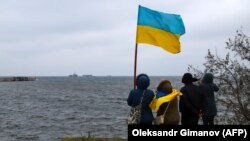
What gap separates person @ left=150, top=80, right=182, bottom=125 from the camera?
35.1 ft

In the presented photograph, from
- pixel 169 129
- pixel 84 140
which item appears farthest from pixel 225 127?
pixel 84 140

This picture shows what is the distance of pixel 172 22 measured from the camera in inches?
501

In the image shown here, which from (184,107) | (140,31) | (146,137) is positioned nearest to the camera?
(146,137)

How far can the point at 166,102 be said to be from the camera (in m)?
10.8

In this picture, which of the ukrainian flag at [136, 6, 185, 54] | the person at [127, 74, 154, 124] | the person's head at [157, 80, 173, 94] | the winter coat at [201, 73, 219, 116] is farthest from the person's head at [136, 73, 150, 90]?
the winter coat at [201, 73, 219, 116]

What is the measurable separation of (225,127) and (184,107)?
3.41 meters

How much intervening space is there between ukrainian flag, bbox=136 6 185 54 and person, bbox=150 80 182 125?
197 centimetres

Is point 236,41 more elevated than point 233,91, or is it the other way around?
point 236,41

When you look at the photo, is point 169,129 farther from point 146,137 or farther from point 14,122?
point 14,122

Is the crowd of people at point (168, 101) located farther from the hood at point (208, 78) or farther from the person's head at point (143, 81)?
the hood at point (208, 78)

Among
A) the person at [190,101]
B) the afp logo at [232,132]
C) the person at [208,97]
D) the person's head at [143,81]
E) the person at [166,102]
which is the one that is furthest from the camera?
the person at [208,97]

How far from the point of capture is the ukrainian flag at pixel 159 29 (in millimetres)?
12516

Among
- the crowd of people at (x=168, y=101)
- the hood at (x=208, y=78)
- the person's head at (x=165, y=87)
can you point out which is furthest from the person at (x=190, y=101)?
the hood at (x=208, y=78)

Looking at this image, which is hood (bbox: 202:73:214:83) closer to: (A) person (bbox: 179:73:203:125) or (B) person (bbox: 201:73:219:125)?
(B) person (bbox: 201:73:219:125)
